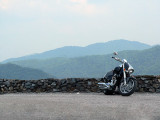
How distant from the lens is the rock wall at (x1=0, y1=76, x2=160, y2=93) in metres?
12.7

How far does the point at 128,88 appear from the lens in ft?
33.9

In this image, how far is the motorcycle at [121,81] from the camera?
10.3 m

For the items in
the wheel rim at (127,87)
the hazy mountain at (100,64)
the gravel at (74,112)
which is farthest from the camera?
the hazy mountain at (100,64)

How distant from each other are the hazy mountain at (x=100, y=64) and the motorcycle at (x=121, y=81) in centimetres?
9445

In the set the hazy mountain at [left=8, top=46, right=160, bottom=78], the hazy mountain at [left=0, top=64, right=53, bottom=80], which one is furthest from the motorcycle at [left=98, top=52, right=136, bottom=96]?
the hazy mountain at [left=8, top=46, right=160, bottom=78]

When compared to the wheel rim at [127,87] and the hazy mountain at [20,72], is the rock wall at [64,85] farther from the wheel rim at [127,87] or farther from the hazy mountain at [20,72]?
the hazy mountain at [20,72]

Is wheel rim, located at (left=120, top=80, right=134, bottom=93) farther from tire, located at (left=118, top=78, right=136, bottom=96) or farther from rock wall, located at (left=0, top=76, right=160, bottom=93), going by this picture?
rock wall, located at (left=0, top=76, right=160, bottom=93)

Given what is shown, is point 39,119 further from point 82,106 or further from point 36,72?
point 36,72

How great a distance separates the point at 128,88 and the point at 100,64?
4897 inches

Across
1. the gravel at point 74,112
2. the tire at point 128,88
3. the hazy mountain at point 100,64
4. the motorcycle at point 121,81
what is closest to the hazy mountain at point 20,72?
the hazy mountain at point 100,64

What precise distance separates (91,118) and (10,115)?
→ 5.74 ft

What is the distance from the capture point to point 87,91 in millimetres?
13375

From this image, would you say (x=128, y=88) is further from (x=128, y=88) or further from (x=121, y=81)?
(x=121, y=81)

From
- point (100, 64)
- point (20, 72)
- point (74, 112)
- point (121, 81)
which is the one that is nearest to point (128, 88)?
point (121, 81)
